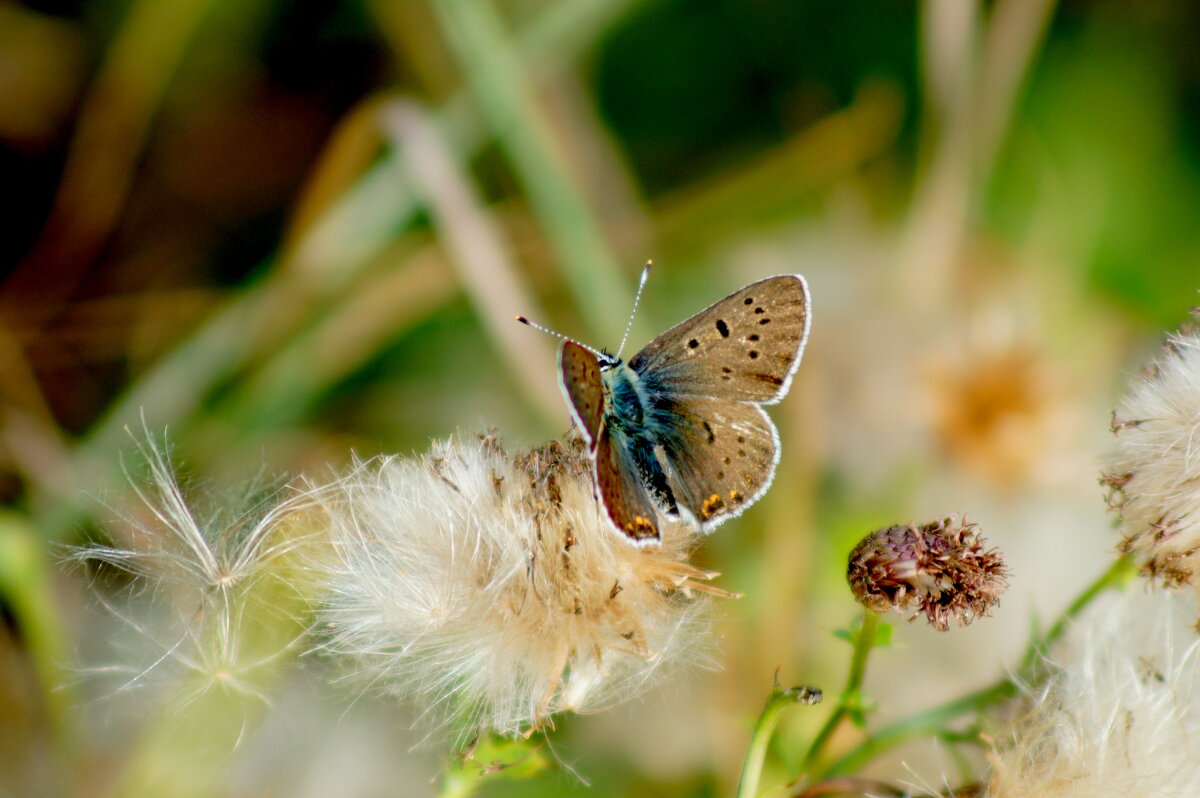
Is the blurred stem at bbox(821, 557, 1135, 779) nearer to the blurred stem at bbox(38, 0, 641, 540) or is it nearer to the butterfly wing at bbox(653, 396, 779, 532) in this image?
the butterfly wing at bbox(653, 396, 779, 532)

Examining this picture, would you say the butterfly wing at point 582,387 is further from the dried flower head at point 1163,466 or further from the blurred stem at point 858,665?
the dried flower head at point 1163,466

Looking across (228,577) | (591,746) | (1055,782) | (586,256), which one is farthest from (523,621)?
(586,256)

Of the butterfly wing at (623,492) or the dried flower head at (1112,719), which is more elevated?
the butterfly wing at (623,492)

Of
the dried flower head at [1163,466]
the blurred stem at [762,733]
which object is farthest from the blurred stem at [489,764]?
the dried flower head at [1163,466]

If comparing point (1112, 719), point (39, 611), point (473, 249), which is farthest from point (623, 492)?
point (473, 249)

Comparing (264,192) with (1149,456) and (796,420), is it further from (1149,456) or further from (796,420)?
(1149,456)

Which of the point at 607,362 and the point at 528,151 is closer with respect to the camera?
the point at 607,362

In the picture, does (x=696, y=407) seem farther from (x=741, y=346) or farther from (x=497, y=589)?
(x=497, y=589)
